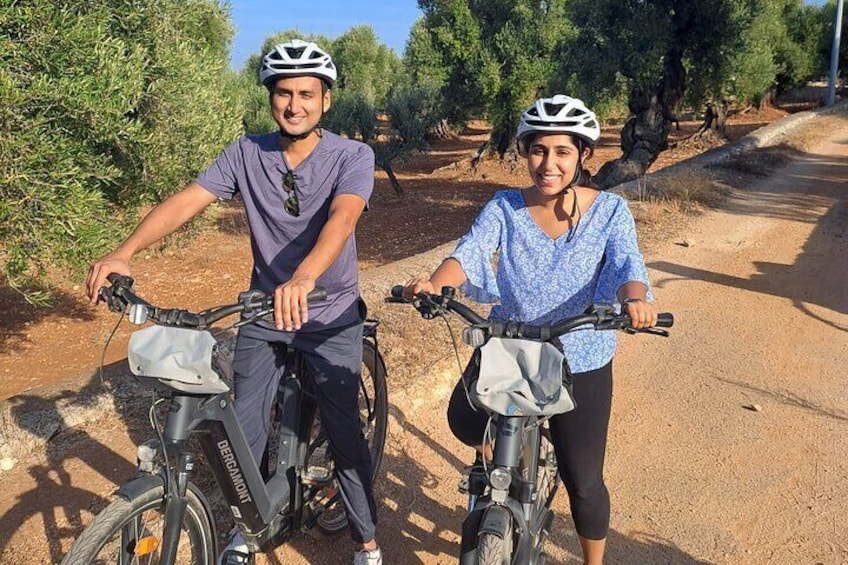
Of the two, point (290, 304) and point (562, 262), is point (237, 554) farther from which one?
point (562, 262)

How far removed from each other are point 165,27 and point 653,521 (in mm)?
5728

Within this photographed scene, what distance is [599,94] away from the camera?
606 inches

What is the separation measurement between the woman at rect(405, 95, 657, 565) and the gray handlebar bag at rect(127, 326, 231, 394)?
2.44 ft

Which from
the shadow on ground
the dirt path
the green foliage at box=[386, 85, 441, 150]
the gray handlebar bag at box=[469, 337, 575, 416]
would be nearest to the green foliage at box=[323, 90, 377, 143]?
the green foliage at box=[386, 85, 441, 150]

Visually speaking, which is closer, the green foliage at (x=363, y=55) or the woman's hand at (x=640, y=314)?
the woman's hand at (x=640, y=314)

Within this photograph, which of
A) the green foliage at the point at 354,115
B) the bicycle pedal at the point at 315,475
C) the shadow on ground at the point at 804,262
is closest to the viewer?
the bicycle pedal at the point at 315,475

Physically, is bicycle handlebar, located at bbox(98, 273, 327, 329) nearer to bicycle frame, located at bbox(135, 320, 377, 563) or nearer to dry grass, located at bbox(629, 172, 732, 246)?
bicycle frame, located at bbox(135, 320, 377, 563)

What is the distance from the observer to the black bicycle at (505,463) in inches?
83.8

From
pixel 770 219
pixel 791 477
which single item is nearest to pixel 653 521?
pixel 791 477

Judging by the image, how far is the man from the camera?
2.73 metres

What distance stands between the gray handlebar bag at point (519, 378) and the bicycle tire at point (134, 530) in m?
Answer: 1.15

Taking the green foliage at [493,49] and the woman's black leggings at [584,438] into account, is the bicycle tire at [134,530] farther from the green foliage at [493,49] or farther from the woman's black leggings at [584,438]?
the green foliage at [493,49]

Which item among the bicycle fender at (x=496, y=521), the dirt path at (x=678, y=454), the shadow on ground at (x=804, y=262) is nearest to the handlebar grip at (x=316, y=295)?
the bicycle fender at (x=496, y=521)

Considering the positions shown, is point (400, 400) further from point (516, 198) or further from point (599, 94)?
point (599, 94)
